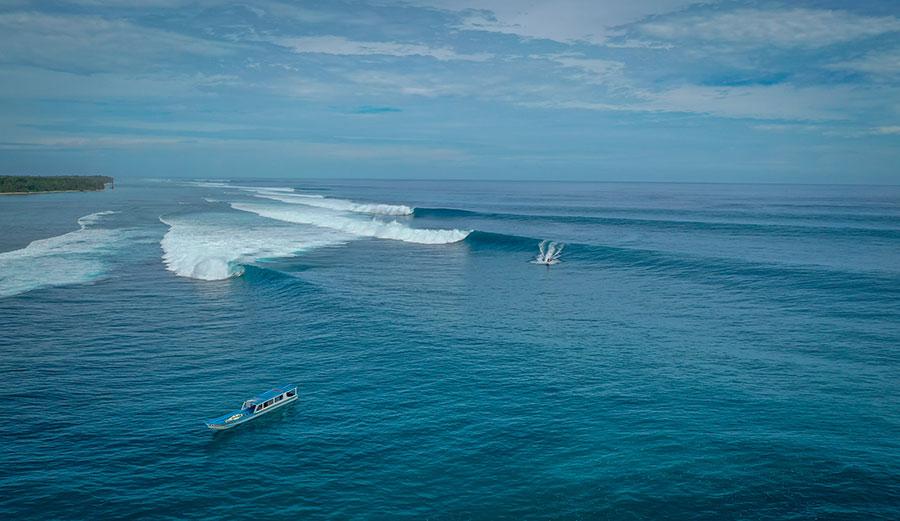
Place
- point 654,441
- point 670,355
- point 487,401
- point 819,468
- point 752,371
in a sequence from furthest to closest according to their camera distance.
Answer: point 670,355
point 752,371
point 487,401
point 654,441
point 819,468

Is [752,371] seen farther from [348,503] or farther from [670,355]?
[348,503]

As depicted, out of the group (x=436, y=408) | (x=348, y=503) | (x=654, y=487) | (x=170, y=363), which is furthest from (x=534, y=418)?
(x=170, y=363)

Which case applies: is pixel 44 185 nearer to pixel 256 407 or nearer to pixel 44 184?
pixel 44 184

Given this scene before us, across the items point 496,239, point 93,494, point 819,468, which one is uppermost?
point 496,239

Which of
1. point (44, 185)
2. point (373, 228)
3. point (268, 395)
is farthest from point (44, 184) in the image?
point (268, 395)

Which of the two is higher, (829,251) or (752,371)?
(829,251)

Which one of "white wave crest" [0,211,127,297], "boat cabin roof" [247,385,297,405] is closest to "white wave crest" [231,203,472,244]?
"white wave crest" [0,211,127,297]
